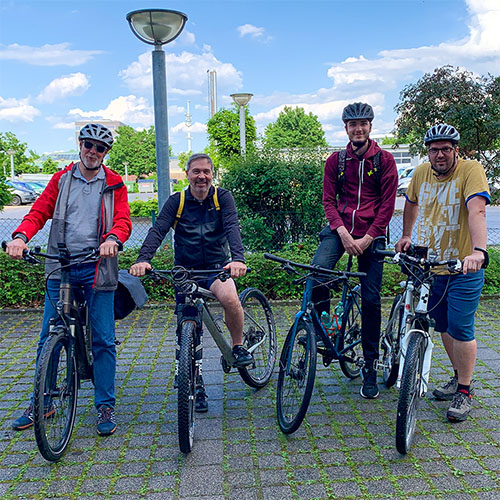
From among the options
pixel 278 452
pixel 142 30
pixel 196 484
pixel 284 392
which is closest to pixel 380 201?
pixel 284 392

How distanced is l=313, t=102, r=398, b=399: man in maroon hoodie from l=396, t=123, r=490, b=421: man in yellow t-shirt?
28 cm

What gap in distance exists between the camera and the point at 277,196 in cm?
852

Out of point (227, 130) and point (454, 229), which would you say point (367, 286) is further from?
point (227, 130)

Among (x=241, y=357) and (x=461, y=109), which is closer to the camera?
(x=241, y=357)

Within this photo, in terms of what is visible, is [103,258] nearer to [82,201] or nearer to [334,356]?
[82,201]

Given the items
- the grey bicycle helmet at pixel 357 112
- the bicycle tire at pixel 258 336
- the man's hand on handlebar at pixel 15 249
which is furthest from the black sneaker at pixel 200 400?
the grey bicycle helmet at pixel 357 112

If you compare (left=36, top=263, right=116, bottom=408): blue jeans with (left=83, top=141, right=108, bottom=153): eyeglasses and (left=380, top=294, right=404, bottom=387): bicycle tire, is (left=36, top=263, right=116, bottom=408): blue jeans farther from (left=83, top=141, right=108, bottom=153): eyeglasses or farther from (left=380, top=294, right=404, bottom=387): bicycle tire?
(left=380, top=294, right=404, bottom=387): bicycle tire

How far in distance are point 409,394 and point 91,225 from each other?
2.41 metres

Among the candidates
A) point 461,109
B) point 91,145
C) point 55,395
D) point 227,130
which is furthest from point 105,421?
point 227,130

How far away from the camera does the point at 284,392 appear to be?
4023mm

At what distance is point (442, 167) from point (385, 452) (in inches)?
78.5

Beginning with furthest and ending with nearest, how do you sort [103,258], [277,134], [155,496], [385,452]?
[277,134] < [103,258] < [385,452] < [155,496]

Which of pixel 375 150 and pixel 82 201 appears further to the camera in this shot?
pixel 375 150

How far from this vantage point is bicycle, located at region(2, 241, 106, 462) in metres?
3.49
